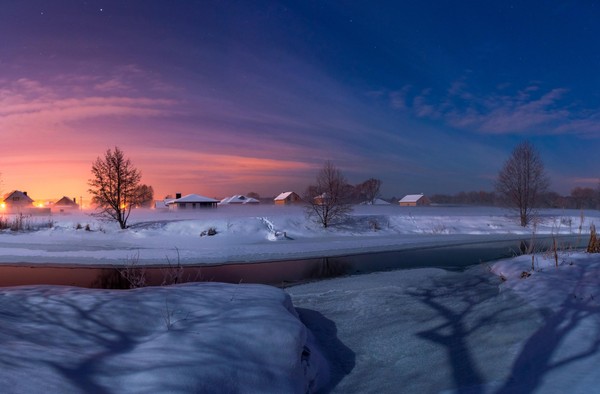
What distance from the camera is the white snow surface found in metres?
23.9

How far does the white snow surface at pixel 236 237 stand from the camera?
23.9 m

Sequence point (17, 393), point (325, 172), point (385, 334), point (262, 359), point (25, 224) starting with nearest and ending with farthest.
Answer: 1. point (17, 393)
2. point (262, 359)
3. point (385, 334)
4. point (25, 224)
5. point (325, 172)

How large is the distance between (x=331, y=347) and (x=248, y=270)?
12.7 m

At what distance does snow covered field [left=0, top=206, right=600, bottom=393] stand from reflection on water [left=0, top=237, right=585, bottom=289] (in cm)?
659

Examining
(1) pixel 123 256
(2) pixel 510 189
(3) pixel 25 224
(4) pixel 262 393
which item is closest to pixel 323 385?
(4) pixel 262 393

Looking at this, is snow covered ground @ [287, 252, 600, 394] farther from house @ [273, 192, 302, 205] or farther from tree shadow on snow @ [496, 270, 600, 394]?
house @ [273, 192, 302, 205]

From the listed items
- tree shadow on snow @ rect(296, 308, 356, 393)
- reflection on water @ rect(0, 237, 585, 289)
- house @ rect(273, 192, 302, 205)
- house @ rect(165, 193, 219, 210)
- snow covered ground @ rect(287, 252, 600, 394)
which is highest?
house @ rect(273, 192, 302, 205)

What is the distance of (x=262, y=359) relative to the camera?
4879mm

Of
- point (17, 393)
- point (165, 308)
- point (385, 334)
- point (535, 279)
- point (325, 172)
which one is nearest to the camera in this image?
point (17, 393)

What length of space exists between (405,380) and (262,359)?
2.08 meters

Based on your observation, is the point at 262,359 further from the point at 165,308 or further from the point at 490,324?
the point at 490,324

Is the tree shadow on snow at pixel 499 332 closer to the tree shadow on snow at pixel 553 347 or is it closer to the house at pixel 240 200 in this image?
the tree shadow on snow at pixel 553 347

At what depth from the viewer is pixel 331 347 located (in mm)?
7113

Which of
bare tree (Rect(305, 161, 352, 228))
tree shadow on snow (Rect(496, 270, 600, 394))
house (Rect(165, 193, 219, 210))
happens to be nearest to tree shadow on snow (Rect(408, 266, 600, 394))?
tree shadow on snow (Rect(496, 270, 600, 394))
